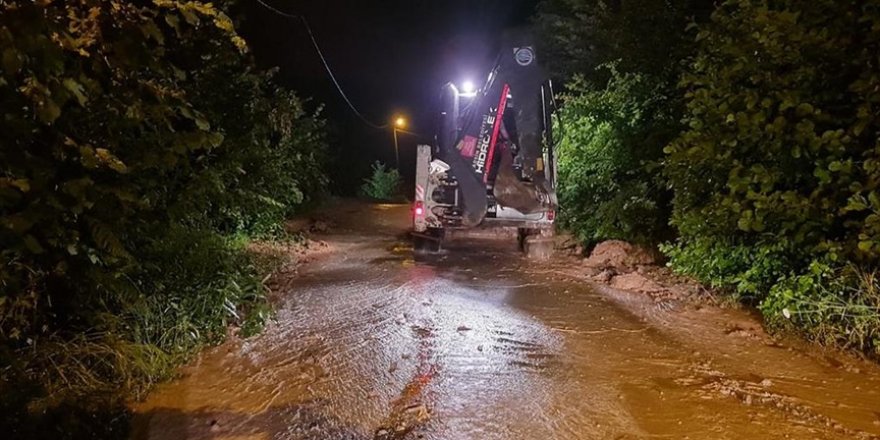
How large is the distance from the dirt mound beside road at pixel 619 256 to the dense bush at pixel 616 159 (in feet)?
0.87

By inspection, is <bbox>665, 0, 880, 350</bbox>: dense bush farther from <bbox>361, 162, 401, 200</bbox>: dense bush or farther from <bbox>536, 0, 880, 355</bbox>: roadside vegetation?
<bbox>361, 162, 401, 200</bbox>: dense bush

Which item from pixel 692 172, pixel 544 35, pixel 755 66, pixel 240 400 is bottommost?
pixel 240 400

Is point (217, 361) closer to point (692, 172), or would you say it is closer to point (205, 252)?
point (205, 252)

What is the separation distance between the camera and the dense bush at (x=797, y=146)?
14.4ft

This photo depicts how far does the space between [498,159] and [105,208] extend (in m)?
6.65

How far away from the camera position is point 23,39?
5.55 ft

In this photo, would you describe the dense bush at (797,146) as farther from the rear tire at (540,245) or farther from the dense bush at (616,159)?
the rear tire at (540,245)

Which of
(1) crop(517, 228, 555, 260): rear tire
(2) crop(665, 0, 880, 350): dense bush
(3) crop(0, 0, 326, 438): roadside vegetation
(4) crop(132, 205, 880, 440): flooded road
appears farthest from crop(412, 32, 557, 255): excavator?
(3) crop(0, 0, 326, 438): roadside vegetation

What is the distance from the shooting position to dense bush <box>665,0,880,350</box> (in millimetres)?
4387

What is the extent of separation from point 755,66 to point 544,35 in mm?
11223

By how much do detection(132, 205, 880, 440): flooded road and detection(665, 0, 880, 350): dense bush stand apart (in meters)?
0.65

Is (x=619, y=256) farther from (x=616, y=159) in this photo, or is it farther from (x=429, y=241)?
(x=429, y=241)

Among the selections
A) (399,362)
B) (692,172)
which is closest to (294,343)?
(399,362)

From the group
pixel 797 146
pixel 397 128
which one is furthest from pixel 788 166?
pixel 397 128
